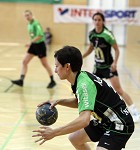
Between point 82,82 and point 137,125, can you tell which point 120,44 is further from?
point 82,82

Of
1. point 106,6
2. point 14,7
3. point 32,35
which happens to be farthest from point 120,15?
point 32,35

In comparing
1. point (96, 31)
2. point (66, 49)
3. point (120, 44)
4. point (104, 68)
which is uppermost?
point (66, 49)

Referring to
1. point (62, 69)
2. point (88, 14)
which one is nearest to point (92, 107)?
point (62, 69)

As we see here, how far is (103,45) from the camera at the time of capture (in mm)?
6277

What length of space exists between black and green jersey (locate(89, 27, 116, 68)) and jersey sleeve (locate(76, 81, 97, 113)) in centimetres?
343

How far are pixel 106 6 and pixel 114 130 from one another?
15991 mm

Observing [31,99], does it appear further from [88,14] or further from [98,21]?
[88,14]

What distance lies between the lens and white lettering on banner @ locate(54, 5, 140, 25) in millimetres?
18250

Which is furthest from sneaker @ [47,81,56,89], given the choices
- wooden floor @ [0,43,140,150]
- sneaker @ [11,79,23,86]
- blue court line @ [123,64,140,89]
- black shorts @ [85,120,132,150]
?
black shorts @ [85,120,132,150]

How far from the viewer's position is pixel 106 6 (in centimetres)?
1847

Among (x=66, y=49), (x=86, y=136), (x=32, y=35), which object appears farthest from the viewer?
(x=32, y=35)

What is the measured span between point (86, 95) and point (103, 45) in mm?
3562

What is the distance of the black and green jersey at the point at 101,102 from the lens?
9.28 ft

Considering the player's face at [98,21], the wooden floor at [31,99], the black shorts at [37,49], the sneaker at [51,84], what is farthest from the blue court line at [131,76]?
the player's face at [98,21]
